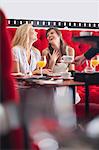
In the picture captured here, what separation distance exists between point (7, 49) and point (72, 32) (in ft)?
9.41

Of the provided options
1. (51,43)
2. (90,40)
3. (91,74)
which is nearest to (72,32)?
(51,43)

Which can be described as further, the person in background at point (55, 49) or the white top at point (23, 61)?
the person in background at point (55, 49)

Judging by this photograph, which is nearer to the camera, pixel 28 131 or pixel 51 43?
pixel 28 131

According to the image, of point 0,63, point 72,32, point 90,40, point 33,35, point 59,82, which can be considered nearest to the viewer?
point 0,63

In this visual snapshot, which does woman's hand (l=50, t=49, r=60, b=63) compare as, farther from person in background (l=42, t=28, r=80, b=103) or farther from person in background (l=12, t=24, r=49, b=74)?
person in background (l=12, t=24, r=49, b=74)

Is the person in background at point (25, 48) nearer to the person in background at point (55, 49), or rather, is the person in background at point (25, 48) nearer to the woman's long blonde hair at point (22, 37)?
the woman's long blonde hair at point (22, 37)

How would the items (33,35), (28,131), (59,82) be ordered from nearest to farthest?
(28,131) → (59,82) → (33,35)

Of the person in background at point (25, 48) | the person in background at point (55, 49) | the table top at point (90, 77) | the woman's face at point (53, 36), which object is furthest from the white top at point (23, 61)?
the table top at point (90, 77)

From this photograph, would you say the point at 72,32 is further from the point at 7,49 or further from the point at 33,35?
the point at 7,49

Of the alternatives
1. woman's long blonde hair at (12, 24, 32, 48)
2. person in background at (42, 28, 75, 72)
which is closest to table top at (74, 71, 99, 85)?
person in background at (42, 28, 75, 72)

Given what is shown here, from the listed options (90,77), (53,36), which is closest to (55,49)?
(53,36)

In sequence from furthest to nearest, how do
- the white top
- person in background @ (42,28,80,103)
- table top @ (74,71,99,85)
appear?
1. person in background @ (42,28,80,103)
2. the white top
3. table top @ (74,71,99,85)

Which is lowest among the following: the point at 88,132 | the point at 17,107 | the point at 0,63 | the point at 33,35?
the point at 88,132

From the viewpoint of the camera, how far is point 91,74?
75.3 inches
